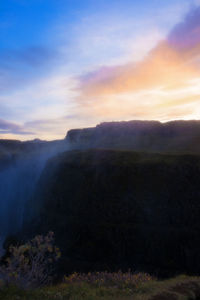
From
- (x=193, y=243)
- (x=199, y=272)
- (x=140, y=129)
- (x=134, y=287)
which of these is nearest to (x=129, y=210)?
(x=193, y=243)

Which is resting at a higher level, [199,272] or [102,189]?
[102,189]

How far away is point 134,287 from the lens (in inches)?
391

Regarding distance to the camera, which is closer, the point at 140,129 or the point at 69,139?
the point at 140,129

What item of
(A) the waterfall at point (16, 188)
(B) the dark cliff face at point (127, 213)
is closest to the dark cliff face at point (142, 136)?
(A) the waterfall at point (16, 188)

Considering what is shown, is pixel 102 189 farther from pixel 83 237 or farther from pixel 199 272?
pixel 199 272

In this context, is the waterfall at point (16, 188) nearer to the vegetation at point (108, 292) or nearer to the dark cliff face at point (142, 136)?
the dark cliff face at point (142, 136)

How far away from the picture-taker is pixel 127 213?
3481 centimetres

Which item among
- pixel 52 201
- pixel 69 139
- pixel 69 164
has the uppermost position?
pixel 69 139

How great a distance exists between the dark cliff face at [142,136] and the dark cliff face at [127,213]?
24.9m

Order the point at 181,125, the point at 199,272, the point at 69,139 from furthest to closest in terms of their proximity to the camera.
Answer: the point at 69,139, the point at 181,125, the point at 199,272

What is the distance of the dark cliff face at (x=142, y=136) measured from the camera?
69.7 metres

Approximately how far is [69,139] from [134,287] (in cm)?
9062

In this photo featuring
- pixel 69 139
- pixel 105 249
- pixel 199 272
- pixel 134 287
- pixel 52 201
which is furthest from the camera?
pixel 69 139

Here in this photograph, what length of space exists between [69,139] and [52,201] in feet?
185
